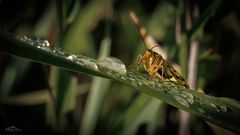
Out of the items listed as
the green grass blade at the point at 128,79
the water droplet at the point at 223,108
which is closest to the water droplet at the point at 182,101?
the green grass blade at the point at 128,79

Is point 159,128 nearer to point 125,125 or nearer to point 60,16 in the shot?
point 125,125

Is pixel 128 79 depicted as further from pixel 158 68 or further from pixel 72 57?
pixel 158 68

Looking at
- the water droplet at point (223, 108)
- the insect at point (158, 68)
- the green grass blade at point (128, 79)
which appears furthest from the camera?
the insect at point (158, 68)

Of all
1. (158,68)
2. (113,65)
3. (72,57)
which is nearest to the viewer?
(72,57)

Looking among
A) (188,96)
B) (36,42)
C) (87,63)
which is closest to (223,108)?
(188,96)

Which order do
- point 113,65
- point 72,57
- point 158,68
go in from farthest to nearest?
point 158,68, point 113,65, point 72,57

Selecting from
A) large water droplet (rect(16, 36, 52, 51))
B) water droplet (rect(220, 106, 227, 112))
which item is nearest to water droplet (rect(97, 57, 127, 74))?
large water droplet (rect(16, 36, 52, 51))

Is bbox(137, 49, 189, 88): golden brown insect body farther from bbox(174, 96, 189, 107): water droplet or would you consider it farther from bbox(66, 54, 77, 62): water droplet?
bbox(66, 54, 77, 62): water droplet

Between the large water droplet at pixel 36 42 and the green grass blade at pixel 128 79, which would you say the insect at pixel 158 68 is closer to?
the green grass blade at pixel 128 79

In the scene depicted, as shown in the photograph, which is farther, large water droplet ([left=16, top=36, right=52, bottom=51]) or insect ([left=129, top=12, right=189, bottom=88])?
insect ([left=129, top=12, right=189, bottom=88])
